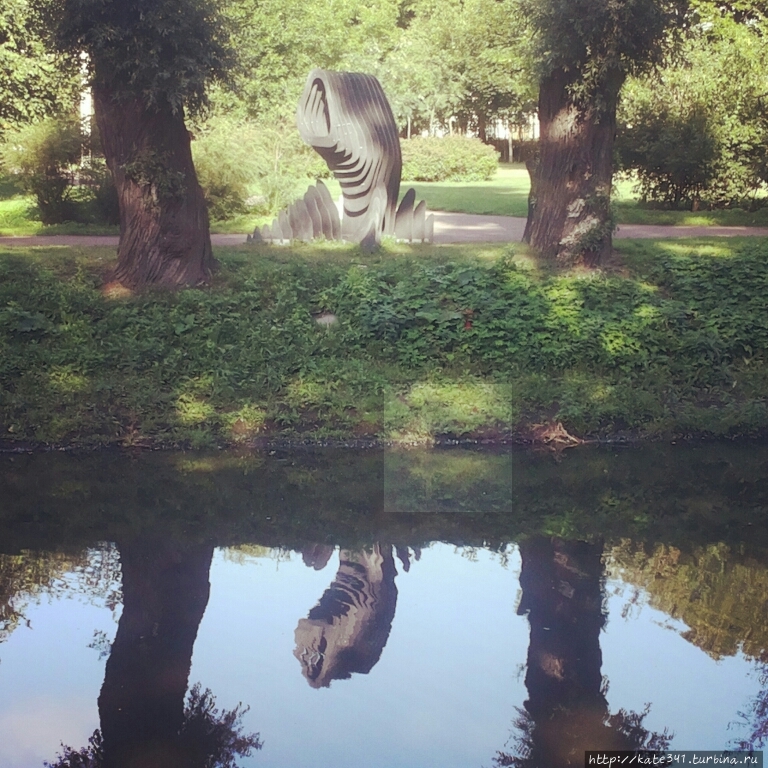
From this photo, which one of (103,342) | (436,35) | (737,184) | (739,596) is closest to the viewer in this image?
(739,596)

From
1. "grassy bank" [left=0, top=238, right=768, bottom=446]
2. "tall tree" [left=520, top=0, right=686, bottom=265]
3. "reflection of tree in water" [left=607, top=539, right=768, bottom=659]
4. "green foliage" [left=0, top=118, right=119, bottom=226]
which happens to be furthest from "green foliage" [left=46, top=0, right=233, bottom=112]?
"green foliage" [left=0, top=118, right=119, bottom=226]

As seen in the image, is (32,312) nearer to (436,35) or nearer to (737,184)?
(737,184)

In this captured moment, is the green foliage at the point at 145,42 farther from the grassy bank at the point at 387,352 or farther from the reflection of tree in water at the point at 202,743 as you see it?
the reflection of tree in water at the point at 202,743

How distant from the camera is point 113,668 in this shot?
5.41 metres

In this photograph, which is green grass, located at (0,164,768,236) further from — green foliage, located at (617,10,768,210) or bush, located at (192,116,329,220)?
green foliage, located at (617,10,768,210)

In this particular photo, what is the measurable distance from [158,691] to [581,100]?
9377 mm

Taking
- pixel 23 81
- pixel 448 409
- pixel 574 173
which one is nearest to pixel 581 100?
pixel 574 173

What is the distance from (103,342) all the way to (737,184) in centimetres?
1289

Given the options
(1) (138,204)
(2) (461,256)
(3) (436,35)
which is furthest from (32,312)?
(3) (436,35)

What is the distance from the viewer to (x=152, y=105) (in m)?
11.3

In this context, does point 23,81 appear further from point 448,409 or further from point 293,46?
point 293,46

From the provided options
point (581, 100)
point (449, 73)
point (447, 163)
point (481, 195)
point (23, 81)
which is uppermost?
point (449, 73)

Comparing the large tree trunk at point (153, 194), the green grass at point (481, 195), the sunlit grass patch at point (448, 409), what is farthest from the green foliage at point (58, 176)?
the sunlit grass patch at point (448, 409)

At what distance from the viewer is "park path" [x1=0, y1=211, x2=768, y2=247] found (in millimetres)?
15641
